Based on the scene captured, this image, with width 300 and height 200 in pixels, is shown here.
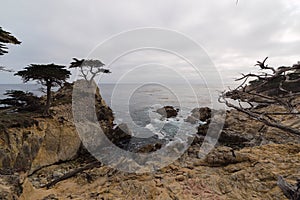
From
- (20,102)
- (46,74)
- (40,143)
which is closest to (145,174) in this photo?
(40,143)

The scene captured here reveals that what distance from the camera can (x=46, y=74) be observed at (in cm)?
884

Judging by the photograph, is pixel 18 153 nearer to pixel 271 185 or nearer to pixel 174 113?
pixel 271 185

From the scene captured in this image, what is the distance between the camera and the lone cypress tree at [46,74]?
8781 millimetres

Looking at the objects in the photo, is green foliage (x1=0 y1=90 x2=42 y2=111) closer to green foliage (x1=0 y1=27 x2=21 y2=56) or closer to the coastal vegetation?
the coastal vegetation

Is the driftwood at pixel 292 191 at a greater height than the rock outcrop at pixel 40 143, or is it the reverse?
the driftwood at pixel 292 191

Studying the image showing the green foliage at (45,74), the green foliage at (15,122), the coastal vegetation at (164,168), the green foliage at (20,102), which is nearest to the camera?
the coastal vegetation at (164,168)

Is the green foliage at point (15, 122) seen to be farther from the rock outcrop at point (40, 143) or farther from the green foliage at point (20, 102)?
the green foliage at point (20, 102)

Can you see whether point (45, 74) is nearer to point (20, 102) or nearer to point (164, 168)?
point (20, 102)

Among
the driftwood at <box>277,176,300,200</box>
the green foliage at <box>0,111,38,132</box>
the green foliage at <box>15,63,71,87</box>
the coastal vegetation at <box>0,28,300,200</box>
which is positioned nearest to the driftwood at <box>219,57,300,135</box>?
the coastal vegetation at <box>0,28,300,200</box>

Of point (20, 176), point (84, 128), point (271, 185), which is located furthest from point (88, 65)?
point (271, 185)

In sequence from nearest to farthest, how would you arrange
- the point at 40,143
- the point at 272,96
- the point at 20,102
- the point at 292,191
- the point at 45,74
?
the point at 292,191
the point at 272,96
the point at 40,143
the point at 45,74
the point at 20,102

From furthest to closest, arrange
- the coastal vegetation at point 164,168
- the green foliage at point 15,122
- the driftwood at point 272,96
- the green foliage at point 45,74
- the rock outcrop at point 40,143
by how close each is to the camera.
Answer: the green foliage at point 45,74 < the green foliage at point 15,122 < the rock outcrop at point 40,143 < the coastal vegetation at point 164,168 < the driftwood at point 272,96

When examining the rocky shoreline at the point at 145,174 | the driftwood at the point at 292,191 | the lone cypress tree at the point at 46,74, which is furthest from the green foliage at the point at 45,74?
the driftwood at the point at 292,191

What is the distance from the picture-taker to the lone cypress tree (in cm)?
878
